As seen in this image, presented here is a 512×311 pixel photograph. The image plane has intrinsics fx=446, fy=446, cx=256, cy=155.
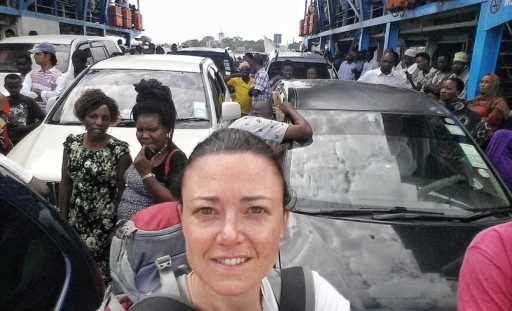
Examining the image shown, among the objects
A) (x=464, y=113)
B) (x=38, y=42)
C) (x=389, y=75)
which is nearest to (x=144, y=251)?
(x=464, y=113)

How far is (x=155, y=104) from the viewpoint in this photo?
2.72 meters

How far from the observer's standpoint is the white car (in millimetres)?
3770

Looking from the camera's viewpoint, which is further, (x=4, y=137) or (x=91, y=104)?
(x=4, y=137)

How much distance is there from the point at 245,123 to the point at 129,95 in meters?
2.09

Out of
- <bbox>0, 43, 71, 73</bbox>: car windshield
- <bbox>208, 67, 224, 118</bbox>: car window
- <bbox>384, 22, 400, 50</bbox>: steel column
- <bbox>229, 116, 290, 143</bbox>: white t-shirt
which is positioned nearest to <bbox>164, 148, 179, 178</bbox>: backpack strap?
<bbox>229, 116, 290, 143</bbox>: white t-shirt

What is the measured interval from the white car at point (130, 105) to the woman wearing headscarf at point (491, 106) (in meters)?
2.65

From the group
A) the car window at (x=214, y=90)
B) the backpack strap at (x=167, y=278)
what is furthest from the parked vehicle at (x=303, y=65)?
the backpack strap at (x=167, y=278)

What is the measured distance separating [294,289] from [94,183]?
76.8 inches

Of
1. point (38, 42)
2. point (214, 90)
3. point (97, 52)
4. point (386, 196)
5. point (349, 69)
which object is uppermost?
point (38, 42)

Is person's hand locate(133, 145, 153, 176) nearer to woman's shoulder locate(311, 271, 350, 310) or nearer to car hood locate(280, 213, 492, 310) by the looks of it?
car hood locate(280, 213, 492, 310)

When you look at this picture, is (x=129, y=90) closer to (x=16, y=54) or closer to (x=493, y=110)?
(x=493, y=110)

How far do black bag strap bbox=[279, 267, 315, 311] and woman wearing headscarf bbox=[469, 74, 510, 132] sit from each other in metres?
4.22

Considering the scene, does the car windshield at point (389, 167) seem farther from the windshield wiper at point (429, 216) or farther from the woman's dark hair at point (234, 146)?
the woman's dark hair at point (234, 146)

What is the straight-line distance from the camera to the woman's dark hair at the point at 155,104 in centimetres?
270
